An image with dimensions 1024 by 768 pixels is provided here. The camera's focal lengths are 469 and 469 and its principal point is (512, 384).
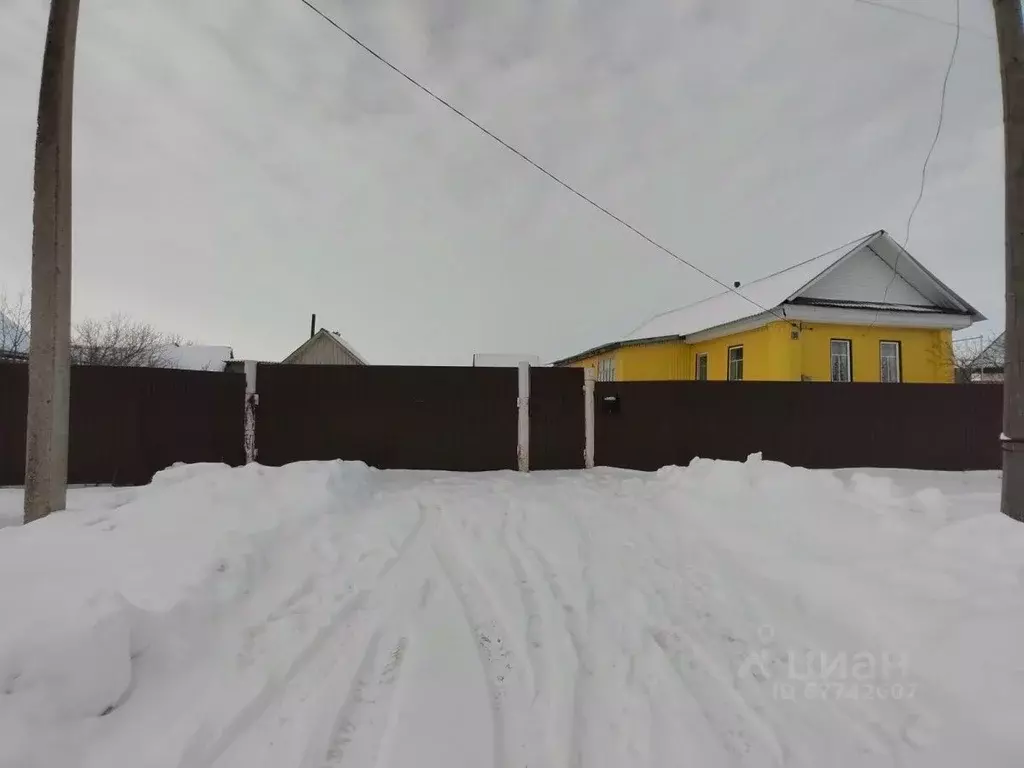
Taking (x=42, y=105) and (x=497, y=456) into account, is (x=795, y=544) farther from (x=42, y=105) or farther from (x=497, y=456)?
(x=42, y=105)

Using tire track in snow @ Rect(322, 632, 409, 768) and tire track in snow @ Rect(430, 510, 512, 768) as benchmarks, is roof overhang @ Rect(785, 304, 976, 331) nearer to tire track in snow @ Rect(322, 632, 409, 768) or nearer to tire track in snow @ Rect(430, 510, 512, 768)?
tire track in snow @ Rect(430, 510, 512, 768)

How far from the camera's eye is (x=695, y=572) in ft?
12.9

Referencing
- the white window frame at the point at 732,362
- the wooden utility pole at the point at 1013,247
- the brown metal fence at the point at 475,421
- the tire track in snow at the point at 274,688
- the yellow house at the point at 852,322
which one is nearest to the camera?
the tire track in snow at the point at 274,688

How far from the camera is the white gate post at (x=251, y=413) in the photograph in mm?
7734

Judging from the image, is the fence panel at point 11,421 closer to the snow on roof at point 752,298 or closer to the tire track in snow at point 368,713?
the tire track in snow at point 368,713

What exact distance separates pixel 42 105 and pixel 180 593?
438cm

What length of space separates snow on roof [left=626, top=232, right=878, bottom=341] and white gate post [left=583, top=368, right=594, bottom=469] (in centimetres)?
759

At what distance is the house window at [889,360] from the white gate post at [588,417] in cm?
1087

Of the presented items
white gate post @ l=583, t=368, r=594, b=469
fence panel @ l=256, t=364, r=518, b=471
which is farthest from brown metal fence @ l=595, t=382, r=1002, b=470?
fence panel @ l=256, t=364, r=518, b=471

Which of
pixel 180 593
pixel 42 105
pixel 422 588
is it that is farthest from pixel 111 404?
pixel 422 588

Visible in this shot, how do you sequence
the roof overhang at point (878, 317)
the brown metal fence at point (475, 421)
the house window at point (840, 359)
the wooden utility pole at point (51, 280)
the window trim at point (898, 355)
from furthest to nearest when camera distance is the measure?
the window trim at point (898, 355)
the house window at point (840, 359)
the roof overhang at point (878, 317)
the brown metal fence at point (475, 421)
the wooden utility pole at point (51, 280)

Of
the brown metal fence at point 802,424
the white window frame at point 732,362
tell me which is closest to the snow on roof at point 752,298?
the white window frame at point 732,362

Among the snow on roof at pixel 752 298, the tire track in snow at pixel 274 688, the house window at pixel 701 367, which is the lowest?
the tire track in snow at pixel 274 688

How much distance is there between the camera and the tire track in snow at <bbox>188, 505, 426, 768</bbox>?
6.18 feet
